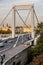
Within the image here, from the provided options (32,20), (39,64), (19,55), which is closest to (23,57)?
(19,55)

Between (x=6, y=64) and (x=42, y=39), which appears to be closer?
(x=6, y=64)

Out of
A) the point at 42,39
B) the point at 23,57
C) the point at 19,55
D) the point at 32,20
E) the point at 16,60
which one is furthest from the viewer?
the point at 32,20

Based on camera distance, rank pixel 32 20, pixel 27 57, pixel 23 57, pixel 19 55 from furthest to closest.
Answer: pixel 32 20, pixel 27 57, pixel 23 57, pixel 19 55

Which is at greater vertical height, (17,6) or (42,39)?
(17,6)

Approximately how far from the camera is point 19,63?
1914 cm

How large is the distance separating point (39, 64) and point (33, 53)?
910 cm

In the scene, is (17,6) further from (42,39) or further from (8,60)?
(8,60)

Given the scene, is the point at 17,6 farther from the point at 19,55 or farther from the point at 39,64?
the point at 39,64

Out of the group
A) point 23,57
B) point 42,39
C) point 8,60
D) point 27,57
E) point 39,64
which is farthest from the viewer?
point 42,39

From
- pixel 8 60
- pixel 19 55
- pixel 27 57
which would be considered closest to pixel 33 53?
pixel 27 57

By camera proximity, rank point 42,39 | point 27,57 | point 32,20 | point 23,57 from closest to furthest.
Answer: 1. point 23,57
2. point 27,57
3. point 42,39
4. point 32,20

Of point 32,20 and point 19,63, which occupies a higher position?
point 32,20

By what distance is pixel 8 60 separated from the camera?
14.9 meters

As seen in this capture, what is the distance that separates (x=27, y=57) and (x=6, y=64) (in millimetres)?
8279
